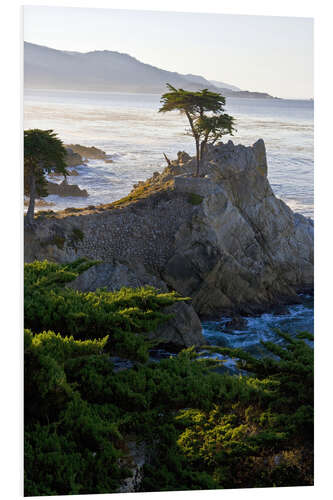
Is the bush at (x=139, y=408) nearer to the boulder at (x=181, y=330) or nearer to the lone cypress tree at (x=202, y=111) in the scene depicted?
the boulder at (x=181, y=330)

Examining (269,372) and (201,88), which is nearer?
(269,372)

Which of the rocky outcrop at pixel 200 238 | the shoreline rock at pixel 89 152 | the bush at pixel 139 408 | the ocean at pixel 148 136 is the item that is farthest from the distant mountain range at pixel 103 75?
the bush at pixel 139 408

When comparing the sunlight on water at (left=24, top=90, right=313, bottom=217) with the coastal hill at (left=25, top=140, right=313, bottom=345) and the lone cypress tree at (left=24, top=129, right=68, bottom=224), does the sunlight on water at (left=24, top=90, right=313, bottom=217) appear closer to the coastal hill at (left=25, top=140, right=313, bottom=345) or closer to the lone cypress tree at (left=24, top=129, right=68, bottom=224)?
the lone cypress tree at (left=24, top=129, right=68, bottom=224)

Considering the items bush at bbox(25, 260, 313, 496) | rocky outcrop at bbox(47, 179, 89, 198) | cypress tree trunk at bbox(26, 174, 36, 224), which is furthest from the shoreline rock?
bush at bbox(25, 260, 313, 496)

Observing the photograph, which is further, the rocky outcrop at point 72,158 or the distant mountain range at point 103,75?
the rocky outcrop at point 72,158

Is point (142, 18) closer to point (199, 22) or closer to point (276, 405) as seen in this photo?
point (199, 22)
